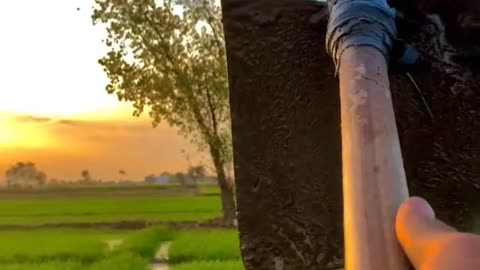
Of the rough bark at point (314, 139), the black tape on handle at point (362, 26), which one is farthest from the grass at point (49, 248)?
the black tape on handle at point (362, 26)

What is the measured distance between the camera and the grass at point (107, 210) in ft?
43.2

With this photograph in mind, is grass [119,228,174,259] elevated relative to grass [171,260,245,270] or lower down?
elevated

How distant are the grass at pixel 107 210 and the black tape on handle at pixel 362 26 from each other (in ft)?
38.8

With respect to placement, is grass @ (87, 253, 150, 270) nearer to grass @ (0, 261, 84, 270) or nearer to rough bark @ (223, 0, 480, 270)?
grass @ (0, 261, 84, 270)

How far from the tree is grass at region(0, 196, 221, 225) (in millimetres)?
2910

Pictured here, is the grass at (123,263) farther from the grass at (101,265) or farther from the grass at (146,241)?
the grass at (146,241)

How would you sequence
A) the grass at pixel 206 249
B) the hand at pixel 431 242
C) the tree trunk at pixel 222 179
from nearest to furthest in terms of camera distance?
the hand at pixel 431 242 < the grass at pixel 206 249 < the tree trunk at pixel 222 179

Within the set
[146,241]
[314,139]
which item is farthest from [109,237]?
[314,139]

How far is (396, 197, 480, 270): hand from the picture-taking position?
462mm

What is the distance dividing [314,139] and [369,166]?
8.6 inches

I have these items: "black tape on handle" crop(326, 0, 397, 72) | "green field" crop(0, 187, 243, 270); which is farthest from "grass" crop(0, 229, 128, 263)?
"black tape on handle" crop(326, 0, 397, 72)

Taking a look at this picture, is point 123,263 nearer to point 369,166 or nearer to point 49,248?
point 49,248

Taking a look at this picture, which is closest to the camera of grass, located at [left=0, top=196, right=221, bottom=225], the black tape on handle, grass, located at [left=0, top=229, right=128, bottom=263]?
the black tape on handle

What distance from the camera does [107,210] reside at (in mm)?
14469
